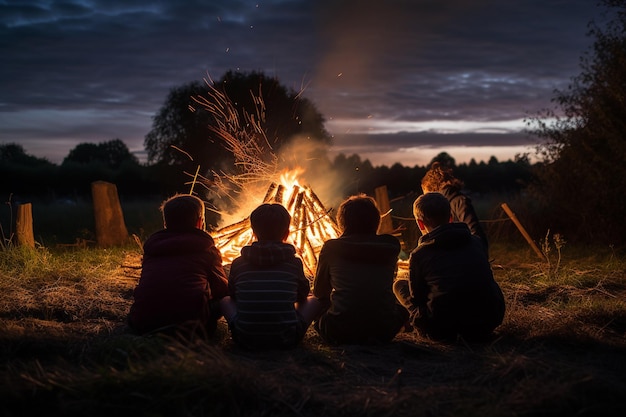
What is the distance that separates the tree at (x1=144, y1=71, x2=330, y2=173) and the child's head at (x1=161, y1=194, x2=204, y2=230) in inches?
474

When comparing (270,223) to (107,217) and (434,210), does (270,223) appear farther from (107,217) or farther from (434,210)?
(107,217)

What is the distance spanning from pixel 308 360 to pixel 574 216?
1000 centimetres

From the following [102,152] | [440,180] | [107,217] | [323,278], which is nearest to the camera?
[323,278]

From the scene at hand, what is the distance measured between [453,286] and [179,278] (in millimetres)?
2087

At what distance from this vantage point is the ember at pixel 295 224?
22.6 feet

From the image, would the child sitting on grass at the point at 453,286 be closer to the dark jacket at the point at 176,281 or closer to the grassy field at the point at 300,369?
the grassy field at the point at 300,369

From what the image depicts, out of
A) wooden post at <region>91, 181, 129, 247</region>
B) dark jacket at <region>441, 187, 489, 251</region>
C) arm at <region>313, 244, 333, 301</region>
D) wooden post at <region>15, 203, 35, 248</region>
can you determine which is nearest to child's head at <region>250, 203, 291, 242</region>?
arm at <region>313, 244, 333, 301</region>

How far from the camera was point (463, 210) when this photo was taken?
21.5 ft

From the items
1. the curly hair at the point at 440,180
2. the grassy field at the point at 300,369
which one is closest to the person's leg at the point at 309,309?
the grassy field at the point at 300,369

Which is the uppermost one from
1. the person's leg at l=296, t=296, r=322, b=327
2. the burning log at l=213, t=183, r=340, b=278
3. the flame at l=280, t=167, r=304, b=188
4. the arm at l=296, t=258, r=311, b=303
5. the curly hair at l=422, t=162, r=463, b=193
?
the flame at l=280, t=167, r=304, b=188

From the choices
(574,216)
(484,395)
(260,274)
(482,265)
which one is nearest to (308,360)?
(260,274)

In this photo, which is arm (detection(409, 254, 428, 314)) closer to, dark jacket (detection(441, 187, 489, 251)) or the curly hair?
dark jacket (detection(441, 187, 489, 251))

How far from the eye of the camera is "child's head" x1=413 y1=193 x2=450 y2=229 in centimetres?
500

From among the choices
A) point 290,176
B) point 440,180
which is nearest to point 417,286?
point 440,180
